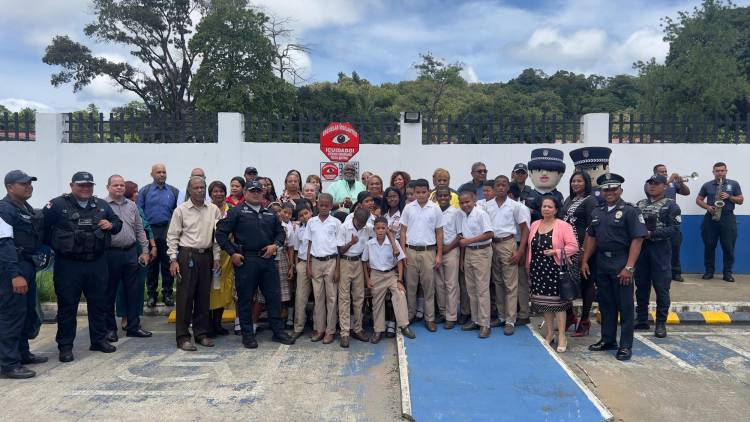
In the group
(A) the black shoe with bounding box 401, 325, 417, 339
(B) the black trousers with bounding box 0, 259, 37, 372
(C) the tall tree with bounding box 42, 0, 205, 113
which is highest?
(C) the tall tree with bounding box 42, 0, 205, 113

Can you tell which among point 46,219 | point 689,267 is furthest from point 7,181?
point 689,267

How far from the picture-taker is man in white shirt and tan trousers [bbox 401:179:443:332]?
613 cm

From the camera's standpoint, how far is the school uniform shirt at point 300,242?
6113mm

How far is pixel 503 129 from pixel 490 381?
19.0 feet

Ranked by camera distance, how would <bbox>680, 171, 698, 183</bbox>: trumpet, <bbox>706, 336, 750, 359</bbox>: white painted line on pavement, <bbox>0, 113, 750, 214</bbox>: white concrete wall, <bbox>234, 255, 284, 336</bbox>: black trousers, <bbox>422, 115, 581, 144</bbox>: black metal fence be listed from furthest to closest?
<bbox>422, 115, 581, 144</bbox>: black metal fence, <bbox>0, 113, 750, 214</bbox>: white concrete wall, <bbox>680, 171, 698, 183</bbox>: trumpet, <bbox>234, 255, 284, 336</bbox>: black trousers, <bbox>706, 336, 750, 359</bbox>: white painted line on pavement

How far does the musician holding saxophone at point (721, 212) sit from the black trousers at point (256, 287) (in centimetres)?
717

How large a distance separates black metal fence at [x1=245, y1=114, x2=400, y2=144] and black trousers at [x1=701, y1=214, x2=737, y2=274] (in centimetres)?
540

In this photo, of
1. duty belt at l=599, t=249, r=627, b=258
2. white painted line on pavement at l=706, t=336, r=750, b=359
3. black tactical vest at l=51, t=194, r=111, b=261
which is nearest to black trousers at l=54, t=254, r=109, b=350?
black tactical vest at l=51, t=194, r=111, b=261

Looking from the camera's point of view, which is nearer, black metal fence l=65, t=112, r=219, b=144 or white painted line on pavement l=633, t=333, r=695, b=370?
white painted line on pavement l=633, t=333, r=695, b=370

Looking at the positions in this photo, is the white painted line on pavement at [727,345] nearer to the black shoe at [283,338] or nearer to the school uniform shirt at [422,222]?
the school uniform shirt at [422,222]

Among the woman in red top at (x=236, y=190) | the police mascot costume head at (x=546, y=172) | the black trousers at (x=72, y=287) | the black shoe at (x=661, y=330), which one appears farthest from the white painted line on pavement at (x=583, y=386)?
the black trousers at (x=72, y=287)

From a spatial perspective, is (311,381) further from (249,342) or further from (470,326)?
(470,326)

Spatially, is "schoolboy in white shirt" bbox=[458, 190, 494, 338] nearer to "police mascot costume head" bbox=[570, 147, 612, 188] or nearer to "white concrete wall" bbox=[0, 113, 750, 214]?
"police mascot costume head" bbox=[570, 147, 612, 188]

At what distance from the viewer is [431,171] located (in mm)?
9719
